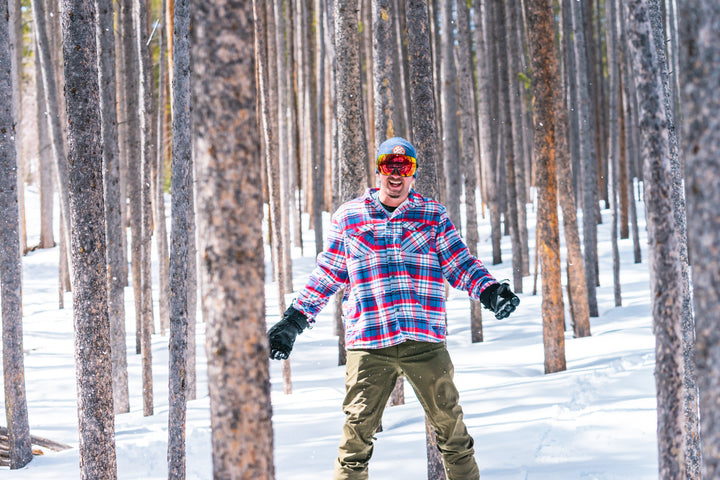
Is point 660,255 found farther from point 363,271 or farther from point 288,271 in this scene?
point 288,271

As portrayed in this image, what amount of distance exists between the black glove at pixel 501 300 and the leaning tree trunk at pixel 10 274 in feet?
10.9

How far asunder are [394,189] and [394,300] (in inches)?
21.4

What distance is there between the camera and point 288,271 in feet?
37.6

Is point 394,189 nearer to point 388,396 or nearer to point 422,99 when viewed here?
point 388,396

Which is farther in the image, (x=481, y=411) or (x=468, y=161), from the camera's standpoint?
(x=468, y=161)

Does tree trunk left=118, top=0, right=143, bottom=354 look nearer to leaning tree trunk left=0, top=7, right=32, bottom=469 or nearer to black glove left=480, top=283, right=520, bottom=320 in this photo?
leaning tree trunk left=0, top=7, right=32, bottom=469

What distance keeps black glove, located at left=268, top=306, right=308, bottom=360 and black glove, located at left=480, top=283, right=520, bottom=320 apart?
0.88m

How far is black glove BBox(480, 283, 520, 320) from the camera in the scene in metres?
2.99

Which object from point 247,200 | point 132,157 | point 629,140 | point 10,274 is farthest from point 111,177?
point 629,140

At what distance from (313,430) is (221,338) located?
3534 millimetres

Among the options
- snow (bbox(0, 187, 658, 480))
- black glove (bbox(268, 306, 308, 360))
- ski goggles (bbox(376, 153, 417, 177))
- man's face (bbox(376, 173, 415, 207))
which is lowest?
snow (bbox(0, 187, 658, 480))

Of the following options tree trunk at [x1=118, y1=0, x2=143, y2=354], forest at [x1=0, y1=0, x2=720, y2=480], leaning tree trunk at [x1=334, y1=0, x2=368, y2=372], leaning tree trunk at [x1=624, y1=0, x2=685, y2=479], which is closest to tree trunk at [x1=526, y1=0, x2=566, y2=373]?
forest at [x1=0, y1=0, x2=720, y2=480]

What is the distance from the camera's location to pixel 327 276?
3256mm

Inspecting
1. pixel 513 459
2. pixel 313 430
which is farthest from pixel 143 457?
pixel 513 459
